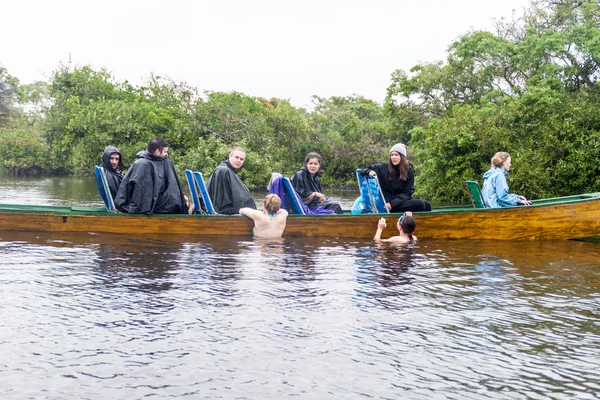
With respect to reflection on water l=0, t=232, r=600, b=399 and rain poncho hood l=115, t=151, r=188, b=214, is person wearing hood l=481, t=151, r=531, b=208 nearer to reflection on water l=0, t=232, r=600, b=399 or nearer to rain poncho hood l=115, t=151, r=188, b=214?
reflection on water l=0, t=232, r=600, b=399

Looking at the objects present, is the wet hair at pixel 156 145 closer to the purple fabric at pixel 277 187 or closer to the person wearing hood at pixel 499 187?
the purple fabric at pixel 277 187

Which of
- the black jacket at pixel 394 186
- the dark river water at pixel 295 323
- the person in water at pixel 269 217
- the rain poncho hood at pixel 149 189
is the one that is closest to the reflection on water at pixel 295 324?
the dark river water at pixel 295 323

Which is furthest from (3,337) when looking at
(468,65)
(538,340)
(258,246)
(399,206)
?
(468,65)

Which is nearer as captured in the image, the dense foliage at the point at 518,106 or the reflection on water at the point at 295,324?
the reflection on water at the point at 295,324

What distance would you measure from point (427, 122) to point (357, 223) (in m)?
21.2

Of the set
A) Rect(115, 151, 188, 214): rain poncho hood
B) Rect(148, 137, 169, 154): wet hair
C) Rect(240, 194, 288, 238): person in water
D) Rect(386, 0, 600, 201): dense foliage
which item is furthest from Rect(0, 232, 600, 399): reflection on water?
Rect(386, 0, 600, 201): dense foliage

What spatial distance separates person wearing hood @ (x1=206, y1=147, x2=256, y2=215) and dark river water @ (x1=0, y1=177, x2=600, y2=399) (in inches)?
59.5

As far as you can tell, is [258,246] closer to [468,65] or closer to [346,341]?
[346,341]

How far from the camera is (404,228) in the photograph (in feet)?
38.2

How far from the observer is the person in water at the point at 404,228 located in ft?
37.9

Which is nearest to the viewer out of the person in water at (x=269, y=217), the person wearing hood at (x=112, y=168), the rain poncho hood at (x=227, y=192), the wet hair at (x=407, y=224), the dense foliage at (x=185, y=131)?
the wet hair at (x=407, y=224)

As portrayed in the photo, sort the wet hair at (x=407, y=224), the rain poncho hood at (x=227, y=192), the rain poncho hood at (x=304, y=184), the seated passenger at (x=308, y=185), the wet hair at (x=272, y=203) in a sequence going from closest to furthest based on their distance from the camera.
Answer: the wet hair at (x=407, y=224) < the wet hair at (x=272, y=203) < the rain poncho hood at (x=227, y=192) < the seated passenger at (x=308, y=185) < the rain poncho hood at (x=304, y=184)

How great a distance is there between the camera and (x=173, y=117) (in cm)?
4012

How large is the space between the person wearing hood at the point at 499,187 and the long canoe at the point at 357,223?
314 mm
